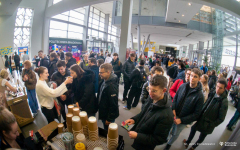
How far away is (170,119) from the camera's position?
47.5 inches

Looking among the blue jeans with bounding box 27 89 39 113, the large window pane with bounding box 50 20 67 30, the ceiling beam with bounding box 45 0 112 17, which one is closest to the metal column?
the ceiling beam with bounding box 45 0 112 17

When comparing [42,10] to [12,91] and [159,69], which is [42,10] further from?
[159,69]

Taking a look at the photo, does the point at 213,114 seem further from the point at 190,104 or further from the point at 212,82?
the point at 212,82

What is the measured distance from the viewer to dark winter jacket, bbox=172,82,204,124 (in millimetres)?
1868

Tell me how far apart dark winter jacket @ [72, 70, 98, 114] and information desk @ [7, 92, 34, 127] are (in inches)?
57.1

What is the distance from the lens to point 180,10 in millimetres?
6984

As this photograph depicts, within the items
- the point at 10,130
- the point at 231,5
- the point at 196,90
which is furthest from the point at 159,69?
the point at 231,5

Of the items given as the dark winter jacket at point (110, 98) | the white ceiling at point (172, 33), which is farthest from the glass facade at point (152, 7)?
the dark winter jacket at point (110, 98)

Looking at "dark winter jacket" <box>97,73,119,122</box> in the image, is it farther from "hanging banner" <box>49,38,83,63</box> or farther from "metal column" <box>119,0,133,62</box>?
"hanging banner" <box>49,38,83,63</box>

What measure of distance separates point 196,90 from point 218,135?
2.28m

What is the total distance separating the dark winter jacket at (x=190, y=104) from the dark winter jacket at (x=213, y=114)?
0.38 m

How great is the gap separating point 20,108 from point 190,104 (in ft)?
12.0

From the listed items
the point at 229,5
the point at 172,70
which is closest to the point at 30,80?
the point at 172,70

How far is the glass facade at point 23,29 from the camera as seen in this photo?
8047 mm
